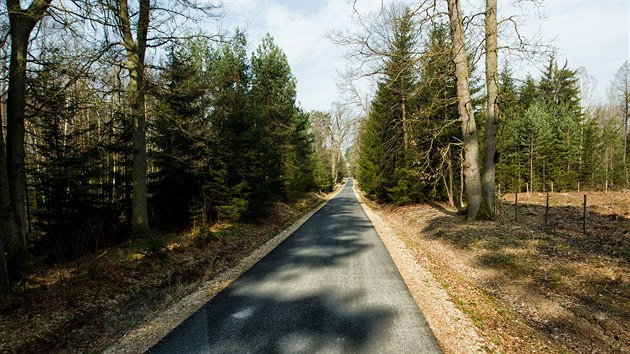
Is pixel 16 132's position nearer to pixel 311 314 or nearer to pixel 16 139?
pixel 16 139

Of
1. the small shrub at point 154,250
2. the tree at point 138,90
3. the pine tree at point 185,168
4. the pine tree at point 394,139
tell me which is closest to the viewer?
the small shrub at point 154,250

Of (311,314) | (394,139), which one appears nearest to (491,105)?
(394,139)

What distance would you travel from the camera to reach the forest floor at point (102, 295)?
4496 mm

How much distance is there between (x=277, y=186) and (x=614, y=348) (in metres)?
17.9

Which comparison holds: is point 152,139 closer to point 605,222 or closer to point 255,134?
point 255,134

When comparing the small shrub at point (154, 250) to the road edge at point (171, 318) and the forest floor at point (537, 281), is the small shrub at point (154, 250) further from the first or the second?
the forest floor at point (537, 281)

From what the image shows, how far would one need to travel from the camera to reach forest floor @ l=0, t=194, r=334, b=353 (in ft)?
14.8

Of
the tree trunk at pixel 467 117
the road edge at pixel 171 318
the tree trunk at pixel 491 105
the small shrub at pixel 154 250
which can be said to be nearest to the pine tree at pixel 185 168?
the small shrub at pixel 154 250

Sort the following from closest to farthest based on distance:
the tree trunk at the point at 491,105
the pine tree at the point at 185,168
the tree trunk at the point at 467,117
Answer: the tree trunk at the point at 491,105
the tree trunk at the point at 467,117
the pine tree at the point at 185,168

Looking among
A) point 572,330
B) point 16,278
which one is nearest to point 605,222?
point 572,330

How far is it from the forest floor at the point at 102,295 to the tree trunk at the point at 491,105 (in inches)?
333

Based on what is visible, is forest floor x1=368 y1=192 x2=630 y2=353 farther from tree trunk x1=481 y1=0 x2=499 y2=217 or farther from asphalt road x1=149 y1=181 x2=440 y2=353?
tree trunk x1=481 y1=0 x2=499 y2=217

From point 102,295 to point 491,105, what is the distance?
12327 millimetres

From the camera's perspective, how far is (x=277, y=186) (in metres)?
20.8
